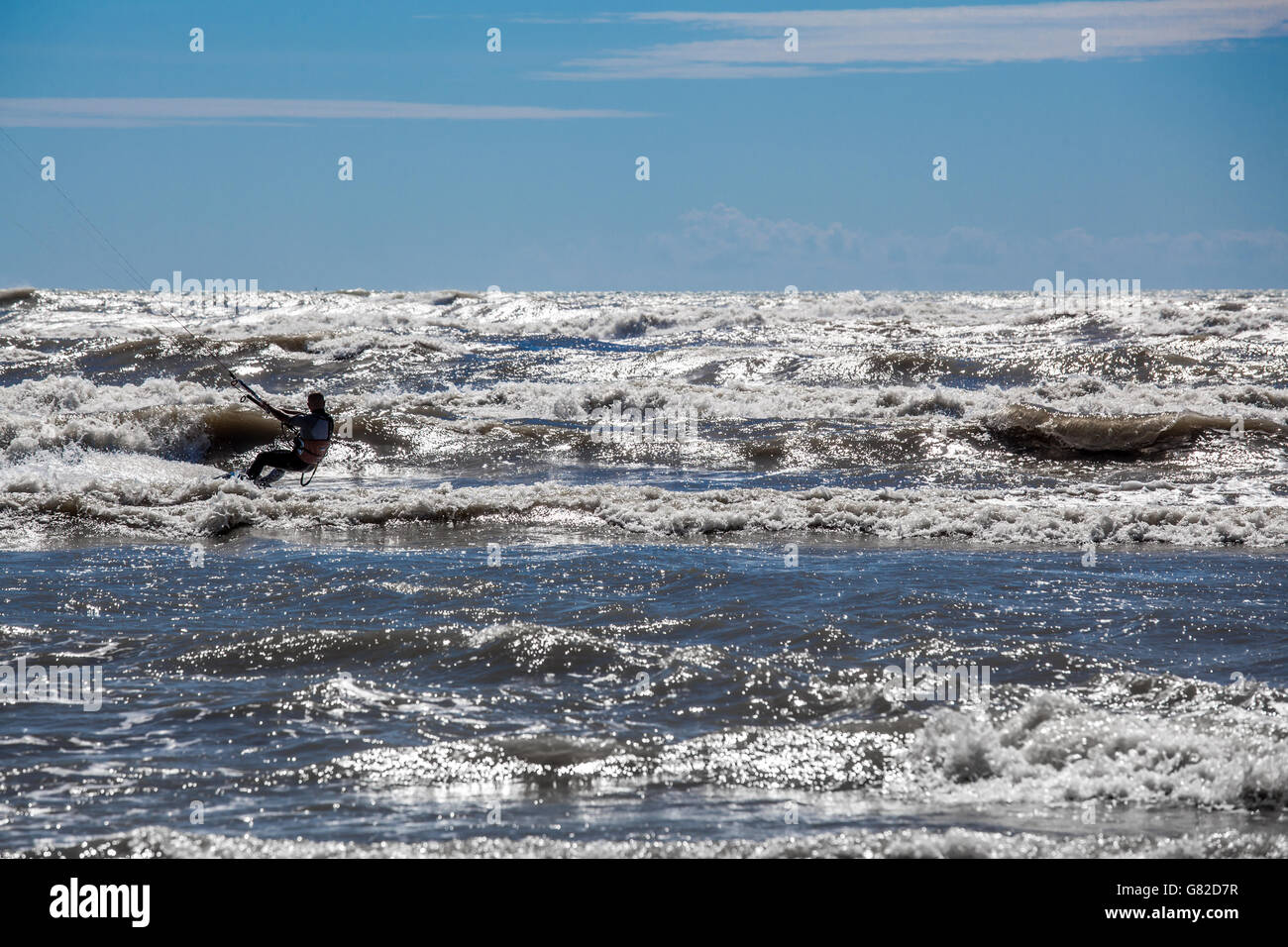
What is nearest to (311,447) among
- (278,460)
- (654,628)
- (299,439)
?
(299,439)

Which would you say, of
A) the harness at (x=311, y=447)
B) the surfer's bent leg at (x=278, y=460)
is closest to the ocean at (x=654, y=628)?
the surfer's bent leg at (x=278, y=460)

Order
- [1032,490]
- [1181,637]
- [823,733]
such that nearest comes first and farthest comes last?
[823,733], [1181,637], [1032,490]

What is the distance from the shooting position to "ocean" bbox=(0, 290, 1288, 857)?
575 cm

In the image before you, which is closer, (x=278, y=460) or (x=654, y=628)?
(x=654, y=628)

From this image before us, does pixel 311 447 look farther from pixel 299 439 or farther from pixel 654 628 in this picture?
pixel 654 628

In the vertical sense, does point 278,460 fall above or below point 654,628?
above

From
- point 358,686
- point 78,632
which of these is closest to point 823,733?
point 358,686

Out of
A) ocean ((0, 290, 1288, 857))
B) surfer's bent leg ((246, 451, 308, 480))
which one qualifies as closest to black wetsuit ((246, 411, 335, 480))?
surfer's bent leg ((246, 451, 308, 480))

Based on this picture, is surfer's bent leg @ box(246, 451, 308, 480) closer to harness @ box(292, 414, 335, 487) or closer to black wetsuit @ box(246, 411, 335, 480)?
black wetsuit @ box(246, 411, 335, 480)

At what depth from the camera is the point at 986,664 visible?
814 centimetres

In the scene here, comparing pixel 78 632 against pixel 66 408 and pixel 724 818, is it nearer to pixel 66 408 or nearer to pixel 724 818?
pixel 724 818

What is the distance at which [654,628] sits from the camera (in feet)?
30.1

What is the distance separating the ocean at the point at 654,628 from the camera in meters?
5.75
